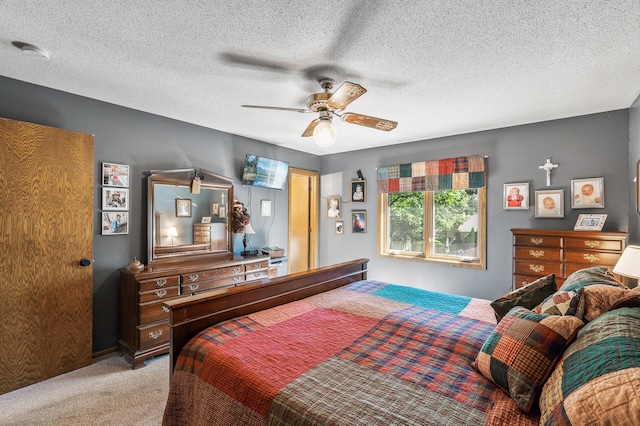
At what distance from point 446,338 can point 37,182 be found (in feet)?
10.7

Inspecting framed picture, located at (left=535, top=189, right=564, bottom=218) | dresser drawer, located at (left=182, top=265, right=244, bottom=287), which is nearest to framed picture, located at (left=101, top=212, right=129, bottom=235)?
dresser drawer, located at (left=182, top=265, right=244, bottom=287)

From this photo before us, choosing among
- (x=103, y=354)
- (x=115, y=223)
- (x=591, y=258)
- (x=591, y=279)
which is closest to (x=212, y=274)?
(x=115, y=223)

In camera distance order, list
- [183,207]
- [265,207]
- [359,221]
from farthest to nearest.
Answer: [359,221]
[265,207]
[183,207]

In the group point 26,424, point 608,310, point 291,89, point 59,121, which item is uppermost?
point 291,89

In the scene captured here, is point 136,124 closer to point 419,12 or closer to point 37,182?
point 37,182

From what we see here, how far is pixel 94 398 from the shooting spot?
2324mm

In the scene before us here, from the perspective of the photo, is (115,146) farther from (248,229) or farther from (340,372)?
(340,372)

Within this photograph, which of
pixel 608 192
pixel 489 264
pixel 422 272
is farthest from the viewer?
pixel 422 272

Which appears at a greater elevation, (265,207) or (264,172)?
(264,172)

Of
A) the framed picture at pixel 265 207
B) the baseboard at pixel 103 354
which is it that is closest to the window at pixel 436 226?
the framed picture at pixel 265 207

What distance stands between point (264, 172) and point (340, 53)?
8.69ft

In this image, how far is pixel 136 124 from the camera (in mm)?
3242

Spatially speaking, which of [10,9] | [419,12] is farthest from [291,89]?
[10,9]

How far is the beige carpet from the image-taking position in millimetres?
2096
